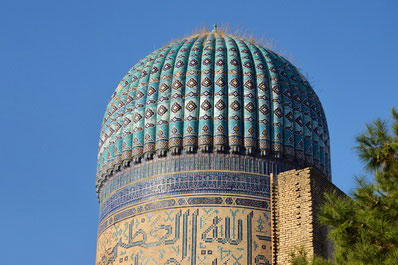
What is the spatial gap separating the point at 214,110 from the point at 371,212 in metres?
5.31

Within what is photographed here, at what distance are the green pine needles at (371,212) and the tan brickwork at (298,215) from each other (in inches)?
110

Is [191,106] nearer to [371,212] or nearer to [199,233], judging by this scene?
[199,233]

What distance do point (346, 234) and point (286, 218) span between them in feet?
11.4

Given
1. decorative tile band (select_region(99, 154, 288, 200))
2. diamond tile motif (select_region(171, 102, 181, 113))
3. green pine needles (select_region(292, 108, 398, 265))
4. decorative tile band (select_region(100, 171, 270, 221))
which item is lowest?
green pine needles (select_region(292, 108, 398, 265))

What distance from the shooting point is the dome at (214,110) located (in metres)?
11.9

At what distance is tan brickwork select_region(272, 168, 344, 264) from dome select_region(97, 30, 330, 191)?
4.24ft

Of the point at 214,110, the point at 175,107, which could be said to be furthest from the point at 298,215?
the point at 175,107

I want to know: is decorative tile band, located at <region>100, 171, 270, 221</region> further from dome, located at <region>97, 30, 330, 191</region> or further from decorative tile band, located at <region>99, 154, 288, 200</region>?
dome, located at <region>97, 30, 330, 191</region>

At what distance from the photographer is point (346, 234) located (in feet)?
23.0

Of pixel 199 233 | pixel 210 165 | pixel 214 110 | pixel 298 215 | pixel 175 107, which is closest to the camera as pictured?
pixel 298 215

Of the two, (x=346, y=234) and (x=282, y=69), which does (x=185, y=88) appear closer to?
(x=282, y=69)

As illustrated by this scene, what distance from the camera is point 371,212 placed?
6.96 metres

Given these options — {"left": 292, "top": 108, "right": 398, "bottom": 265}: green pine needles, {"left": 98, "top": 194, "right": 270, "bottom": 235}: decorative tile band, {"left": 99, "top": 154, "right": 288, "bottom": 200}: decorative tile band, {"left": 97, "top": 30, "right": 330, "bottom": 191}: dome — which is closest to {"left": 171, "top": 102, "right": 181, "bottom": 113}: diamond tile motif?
{"left": 97, "top": 30, "right": 330, "bottom": 191}: dome

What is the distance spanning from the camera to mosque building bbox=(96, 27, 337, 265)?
442 inches
